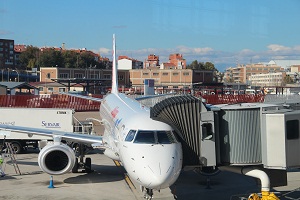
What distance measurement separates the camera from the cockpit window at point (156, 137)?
47.2ft

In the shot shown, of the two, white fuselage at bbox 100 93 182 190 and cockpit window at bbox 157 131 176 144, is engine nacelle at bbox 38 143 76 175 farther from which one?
cockpit window at bbox 157 131 176 144

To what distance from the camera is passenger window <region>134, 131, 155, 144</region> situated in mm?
14477

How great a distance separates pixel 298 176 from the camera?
2466cm

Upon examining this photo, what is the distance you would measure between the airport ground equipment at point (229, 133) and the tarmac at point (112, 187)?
2.95 m

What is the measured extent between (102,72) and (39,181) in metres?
123

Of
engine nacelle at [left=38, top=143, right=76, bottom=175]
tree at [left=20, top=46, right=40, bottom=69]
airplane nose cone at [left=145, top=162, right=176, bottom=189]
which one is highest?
tree at [left=20, top=46, right=40, bottom=69]

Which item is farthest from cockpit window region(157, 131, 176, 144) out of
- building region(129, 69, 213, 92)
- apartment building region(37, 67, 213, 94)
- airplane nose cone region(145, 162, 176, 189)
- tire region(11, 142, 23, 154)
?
building region(129, 69, 213, 92)

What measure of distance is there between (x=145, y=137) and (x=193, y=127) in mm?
1762

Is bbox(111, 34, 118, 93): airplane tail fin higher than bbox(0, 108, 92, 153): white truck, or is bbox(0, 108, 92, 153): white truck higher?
bbox(111, 34, 118, 93): airplane tail fin

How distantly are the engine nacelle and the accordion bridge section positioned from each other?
27.5 feet

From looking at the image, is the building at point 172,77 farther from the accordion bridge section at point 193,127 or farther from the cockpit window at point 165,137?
the cockpit window at point 165,137

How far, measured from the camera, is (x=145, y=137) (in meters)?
14.7

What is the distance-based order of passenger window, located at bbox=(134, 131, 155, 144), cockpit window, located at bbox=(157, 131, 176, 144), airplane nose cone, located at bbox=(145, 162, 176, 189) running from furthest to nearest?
1. passenger window, located at bbox=(134, 131, 155, 144)
2. cockpit window, located at bbox=(157, 131, 176, 144)
3. airplane nose cone, located at bbox=(145, 162, 176, 189)

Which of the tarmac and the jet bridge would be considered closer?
the jet bridge
